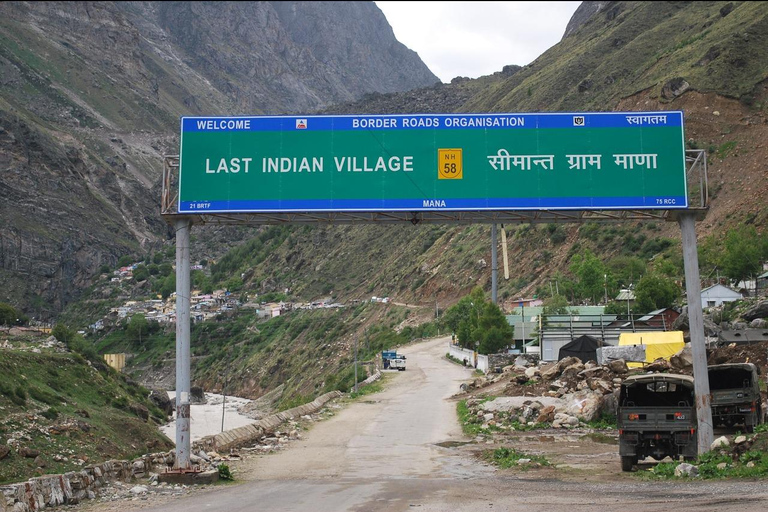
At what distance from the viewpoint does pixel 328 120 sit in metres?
17.4

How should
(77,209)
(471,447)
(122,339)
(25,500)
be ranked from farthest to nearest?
(77,209) < (122,339) < (471,447) < (25,500)

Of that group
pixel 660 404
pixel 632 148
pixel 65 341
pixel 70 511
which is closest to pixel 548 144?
pixel 632 148

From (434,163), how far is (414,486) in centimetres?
652

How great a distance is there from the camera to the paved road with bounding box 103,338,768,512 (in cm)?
1209

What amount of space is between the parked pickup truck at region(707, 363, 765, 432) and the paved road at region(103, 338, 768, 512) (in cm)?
594

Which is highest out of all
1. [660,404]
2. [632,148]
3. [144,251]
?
[144,251]

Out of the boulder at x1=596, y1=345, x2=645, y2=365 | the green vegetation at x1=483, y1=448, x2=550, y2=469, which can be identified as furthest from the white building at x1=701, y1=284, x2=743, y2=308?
the green vegetation at x1=483, y1=448, x2=550, y2=469

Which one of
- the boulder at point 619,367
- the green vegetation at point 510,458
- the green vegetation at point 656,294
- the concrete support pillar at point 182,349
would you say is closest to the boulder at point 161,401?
the green vegetation at point 656,294

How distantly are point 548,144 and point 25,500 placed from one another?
11.8 meters

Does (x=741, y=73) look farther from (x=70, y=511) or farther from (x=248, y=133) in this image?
(x=70, y=511)

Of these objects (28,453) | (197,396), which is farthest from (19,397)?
(197,396)

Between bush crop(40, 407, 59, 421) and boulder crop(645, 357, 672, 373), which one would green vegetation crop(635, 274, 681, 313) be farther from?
bush crop(40, 407, 59, 421)

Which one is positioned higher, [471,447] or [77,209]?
[77,209]

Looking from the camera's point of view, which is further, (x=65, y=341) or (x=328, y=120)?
(x=65, y=341)
